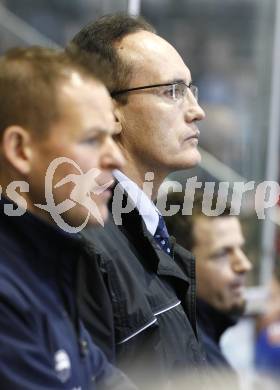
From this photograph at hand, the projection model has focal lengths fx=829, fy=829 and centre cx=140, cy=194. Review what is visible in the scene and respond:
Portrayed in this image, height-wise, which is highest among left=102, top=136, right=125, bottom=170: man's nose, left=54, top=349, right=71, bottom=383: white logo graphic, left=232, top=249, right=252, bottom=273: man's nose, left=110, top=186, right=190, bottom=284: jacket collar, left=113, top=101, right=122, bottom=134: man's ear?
left=113, top=101, right=122, bottom=134: man's ear

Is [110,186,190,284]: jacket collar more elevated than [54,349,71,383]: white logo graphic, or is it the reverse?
[110,186,190,284]: jacket collar

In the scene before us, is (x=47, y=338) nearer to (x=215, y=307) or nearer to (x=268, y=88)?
(x=215, y=307)

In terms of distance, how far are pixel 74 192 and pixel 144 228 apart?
1.46ft

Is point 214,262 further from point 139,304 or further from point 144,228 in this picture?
point 139,304

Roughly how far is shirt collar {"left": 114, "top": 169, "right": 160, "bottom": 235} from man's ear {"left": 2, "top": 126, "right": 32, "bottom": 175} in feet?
1.77

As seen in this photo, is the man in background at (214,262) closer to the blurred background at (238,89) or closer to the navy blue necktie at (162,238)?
the navy blue necktie at (162,238)

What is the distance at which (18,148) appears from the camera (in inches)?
48.5

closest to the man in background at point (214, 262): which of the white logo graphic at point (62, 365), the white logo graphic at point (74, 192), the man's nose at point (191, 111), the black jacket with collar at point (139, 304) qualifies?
the man's nose at point (191, 111)

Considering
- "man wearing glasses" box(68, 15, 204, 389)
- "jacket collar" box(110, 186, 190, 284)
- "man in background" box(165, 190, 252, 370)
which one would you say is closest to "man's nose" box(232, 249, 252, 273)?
"man in background" box(165, 190, 252, 370)

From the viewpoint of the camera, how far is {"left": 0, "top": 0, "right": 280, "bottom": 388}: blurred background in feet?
13.5

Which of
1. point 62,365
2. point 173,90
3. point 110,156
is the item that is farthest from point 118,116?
point 62,365

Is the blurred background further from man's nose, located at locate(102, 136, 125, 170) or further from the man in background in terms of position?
man's nose, located at locate(102, 136, 125, 170)

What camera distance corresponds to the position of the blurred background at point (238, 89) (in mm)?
4102

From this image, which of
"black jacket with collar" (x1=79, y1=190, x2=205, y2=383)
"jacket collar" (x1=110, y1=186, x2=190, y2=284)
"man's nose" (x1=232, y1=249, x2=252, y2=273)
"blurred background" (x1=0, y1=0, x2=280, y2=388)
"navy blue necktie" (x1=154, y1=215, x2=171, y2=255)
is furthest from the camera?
"blurred background" (x1=0, y1=0, x2=280, y2=388)
